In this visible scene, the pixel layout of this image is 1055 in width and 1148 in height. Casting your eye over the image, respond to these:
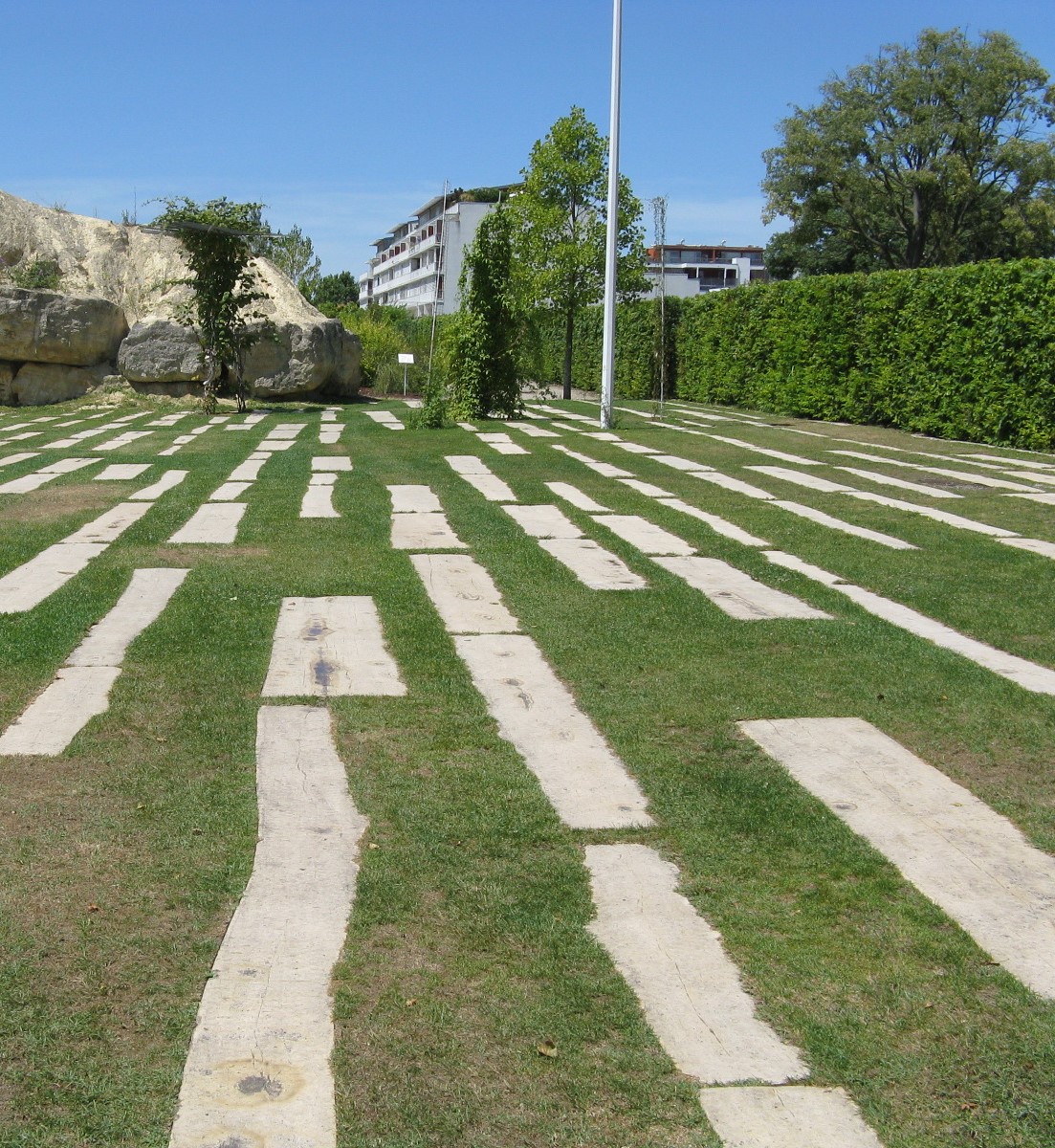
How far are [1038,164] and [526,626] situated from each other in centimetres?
4372

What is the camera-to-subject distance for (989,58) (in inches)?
1711

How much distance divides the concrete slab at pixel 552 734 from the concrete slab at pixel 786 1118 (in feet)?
4.44

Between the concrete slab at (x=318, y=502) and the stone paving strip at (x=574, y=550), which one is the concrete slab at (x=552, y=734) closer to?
the stone paving strip at (x=574, y=550)

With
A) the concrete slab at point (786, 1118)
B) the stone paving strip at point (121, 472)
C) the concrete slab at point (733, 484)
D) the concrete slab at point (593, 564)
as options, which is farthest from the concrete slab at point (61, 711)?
the concrete slab at point (733, 484)

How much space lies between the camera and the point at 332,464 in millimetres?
12922

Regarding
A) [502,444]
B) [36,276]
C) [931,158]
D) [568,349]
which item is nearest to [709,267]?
[931,158]

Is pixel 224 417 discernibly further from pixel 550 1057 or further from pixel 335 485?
pixel 550 1057

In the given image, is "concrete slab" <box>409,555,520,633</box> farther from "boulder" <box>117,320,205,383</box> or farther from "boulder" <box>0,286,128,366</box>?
"boulder" <box>0,286,128,366</box>

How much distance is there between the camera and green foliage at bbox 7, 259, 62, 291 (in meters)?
22.8

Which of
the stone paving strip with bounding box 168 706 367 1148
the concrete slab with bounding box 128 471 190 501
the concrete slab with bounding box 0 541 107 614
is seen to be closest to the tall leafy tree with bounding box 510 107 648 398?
the concrete slab with bounding box 128 471 190 501

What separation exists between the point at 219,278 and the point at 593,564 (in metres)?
15.0

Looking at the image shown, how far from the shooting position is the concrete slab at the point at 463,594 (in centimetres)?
620

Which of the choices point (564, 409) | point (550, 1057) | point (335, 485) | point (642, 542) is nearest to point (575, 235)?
point (564, 409)

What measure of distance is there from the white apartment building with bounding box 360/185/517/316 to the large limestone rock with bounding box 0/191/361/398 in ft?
131
